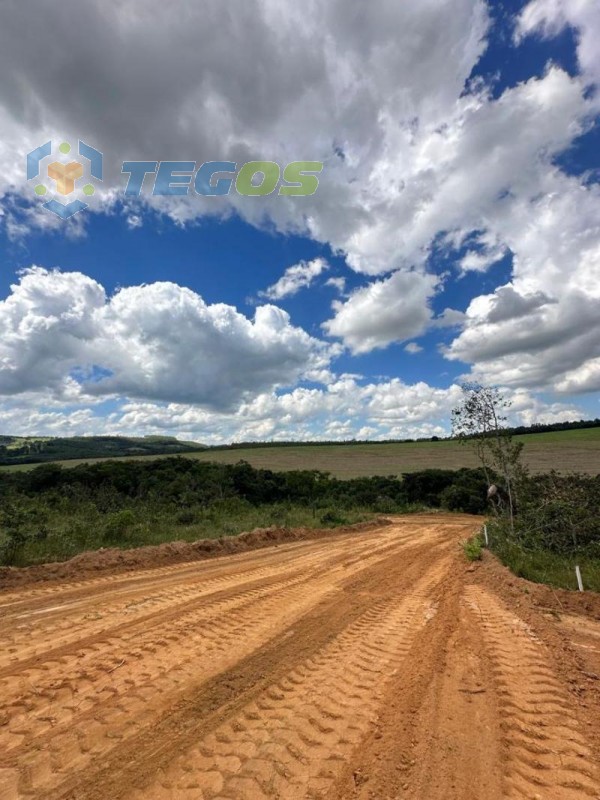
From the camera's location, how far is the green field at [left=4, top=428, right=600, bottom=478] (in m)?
48.1

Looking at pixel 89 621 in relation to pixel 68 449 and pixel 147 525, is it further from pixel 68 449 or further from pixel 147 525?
pixel 68 449

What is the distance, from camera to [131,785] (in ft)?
10.0

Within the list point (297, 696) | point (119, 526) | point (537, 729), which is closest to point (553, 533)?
point (537, 729)

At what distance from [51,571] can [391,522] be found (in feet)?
72.7

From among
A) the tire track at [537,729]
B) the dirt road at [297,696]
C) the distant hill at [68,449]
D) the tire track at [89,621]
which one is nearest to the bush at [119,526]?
the tire track at [89,621]

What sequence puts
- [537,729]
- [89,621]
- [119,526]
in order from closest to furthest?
[537,729] → [89,621] → [119,526]

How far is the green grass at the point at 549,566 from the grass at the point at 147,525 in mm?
10454

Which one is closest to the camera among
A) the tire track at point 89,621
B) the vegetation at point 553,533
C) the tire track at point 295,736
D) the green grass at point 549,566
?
the tire track at point 295,736

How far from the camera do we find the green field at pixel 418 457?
48.1 meters

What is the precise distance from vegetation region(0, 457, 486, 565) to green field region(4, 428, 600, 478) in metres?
7.92

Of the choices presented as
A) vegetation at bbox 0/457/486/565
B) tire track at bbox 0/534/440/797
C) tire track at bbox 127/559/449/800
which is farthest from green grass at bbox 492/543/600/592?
vegetation at bbox 0/457/486/565

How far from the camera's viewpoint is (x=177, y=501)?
88.3 feet

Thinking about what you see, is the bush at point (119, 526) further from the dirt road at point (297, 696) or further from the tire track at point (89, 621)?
the dirt road at point (297, 696)

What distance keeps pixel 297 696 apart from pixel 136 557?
9.22 m
